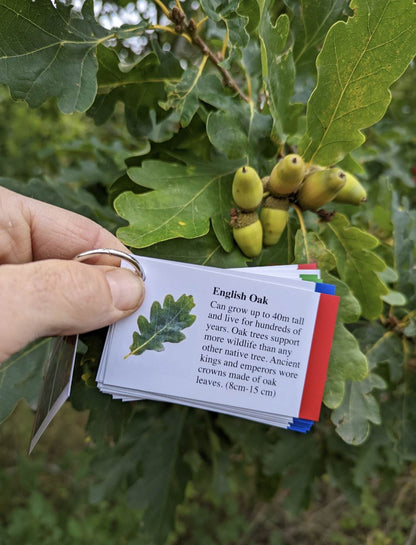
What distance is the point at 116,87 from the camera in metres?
1.25

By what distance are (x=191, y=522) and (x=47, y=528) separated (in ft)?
3.40

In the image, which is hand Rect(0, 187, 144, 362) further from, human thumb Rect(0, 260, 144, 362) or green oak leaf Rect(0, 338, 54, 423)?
green oak leaf Rect(0, 338, 54, 423)

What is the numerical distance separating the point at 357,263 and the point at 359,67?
50cm

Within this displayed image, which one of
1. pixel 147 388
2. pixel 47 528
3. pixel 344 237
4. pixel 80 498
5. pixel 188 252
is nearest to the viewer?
pixel 147 388

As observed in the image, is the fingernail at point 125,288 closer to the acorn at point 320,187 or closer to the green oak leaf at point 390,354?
the acorn at point 320,187

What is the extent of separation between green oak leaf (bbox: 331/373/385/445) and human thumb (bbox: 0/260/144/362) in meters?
0.65

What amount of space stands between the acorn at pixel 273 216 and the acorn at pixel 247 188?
0.19ft

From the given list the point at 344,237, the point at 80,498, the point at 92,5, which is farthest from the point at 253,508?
the point at 92,5

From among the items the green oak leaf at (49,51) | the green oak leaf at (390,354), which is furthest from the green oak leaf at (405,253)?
the green oak leaf at (49,51)

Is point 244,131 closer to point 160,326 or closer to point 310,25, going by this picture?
point 310,25

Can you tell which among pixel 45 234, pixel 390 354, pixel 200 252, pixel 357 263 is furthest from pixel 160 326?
pixel 390 354

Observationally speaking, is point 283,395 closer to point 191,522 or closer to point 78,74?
point 78,74

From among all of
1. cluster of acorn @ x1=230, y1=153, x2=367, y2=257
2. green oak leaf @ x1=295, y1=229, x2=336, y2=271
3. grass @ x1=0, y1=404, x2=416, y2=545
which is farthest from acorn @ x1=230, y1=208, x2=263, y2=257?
grass @ x1=0, y1=404, x2=416, y2=545

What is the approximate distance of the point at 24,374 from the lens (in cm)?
133
